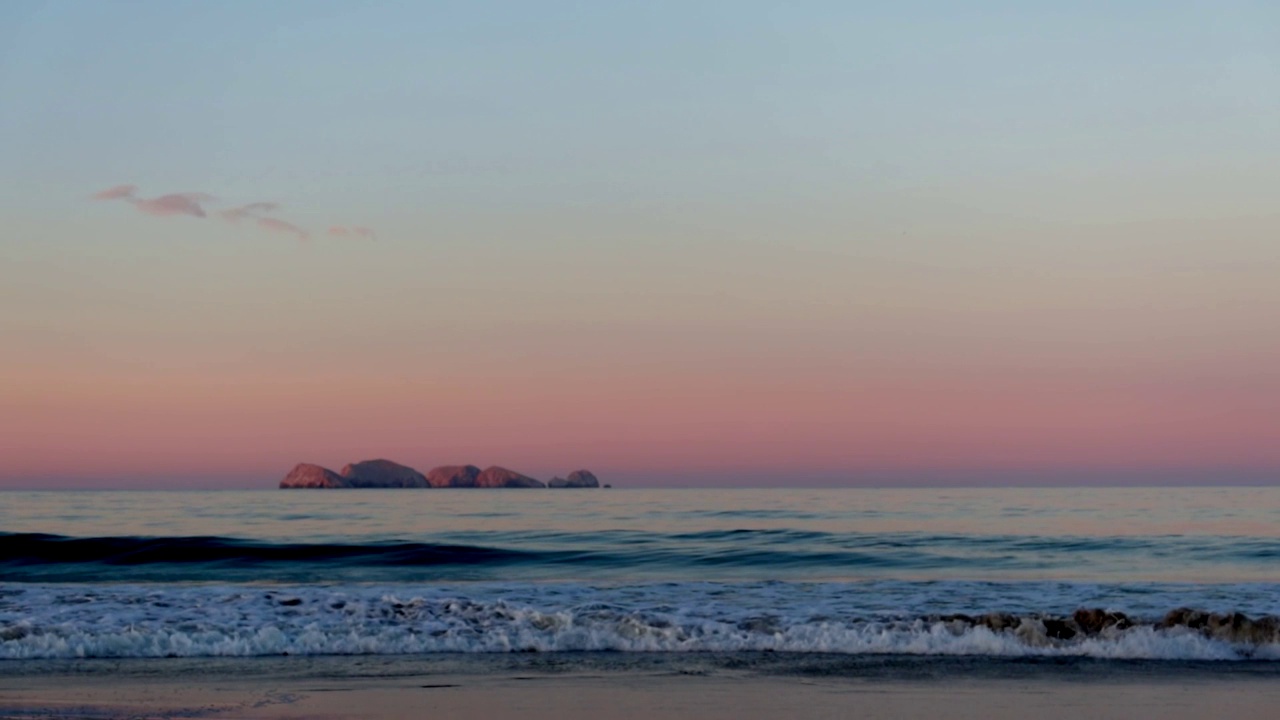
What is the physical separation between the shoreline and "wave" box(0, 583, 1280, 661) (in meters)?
0.65

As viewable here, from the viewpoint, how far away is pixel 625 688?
36.8 feet

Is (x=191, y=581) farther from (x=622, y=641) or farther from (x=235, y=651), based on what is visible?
(x=622, y=641)

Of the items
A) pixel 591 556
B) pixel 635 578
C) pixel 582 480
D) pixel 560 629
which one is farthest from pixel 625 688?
A: pixel 582 480

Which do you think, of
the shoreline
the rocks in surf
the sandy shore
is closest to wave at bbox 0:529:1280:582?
the rocks in surf

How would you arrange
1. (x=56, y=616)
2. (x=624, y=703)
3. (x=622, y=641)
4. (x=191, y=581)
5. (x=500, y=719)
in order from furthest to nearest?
(x=191, y=581) → (x=56, y=616) → (x=622, y=641) → (x=624, y=703) → (x=500, y=719)

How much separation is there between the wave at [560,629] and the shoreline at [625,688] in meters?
0.65

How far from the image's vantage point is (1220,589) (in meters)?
20.2

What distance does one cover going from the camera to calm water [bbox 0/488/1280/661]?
14.3 meters

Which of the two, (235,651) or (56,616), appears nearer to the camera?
(235,651)

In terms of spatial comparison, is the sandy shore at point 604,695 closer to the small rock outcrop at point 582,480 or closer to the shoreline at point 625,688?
the shoreline at point 625,688

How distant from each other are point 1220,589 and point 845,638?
9.45 m

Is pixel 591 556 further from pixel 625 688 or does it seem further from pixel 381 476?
pixel 381 476

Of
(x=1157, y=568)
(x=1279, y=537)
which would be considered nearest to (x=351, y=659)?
(x=1157, y=568)

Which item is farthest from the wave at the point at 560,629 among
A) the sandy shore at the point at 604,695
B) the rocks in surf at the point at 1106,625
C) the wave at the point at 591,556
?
the wave at the point at 591,556
